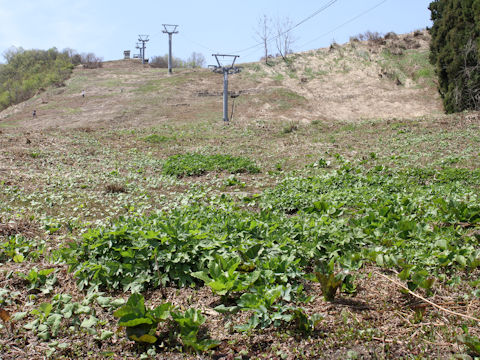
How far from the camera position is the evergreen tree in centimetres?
1510

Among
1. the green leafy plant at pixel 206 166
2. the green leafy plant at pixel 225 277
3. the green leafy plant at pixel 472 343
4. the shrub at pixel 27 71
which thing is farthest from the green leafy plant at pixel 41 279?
the shrub at pixel 27 71

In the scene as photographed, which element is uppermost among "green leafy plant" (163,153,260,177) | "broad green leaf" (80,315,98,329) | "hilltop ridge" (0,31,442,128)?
"hilltop ridge" (0,31,442,128)

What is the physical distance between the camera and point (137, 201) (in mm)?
7230

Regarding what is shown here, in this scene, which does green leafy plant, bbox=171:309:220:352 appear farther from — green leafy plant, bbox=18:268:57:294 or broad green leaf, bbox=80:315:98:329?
green leafy plant, bbox=18:268:57:294

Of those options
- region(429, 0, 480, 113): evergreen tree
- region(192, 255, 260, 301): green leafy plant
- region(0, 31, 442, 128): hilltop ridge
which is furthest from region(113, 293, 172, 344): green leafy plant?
region(0, 31, 442, 128): hilltop ridge

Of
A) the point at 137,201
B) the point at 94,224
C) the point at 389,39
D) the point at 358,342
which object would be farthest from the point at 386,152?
the point at 389,39

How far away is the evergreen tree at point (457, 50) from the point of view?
49.5ft

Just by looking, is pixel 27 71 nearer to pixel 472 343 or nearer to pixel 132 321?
pixel 132 321

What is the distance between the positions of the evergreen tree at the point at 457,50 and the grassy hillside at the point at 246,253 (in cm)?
447

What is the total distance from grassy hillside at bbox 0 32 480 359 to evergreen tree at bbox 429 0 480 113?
4.47 meters

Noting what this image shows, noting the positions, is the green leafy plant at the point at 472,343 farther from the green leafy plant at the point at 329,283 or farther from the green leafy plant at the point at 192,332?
the green leafy plant at the point at 192,332

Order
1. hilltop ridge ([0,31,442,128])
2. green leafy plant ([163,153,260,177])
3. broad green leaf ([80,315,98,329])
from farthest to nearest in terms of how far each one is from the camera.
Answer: hilltop ridge ([0,31,442,128]) → green leafy plant ([163,153,260,177]) → broad green leaf ([80,315,98,329])

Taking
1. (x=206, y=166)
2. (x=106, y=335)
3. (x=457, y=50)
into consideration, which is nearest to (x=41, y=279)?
(x=106, y=335)

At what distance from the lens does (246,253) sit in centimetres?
377
